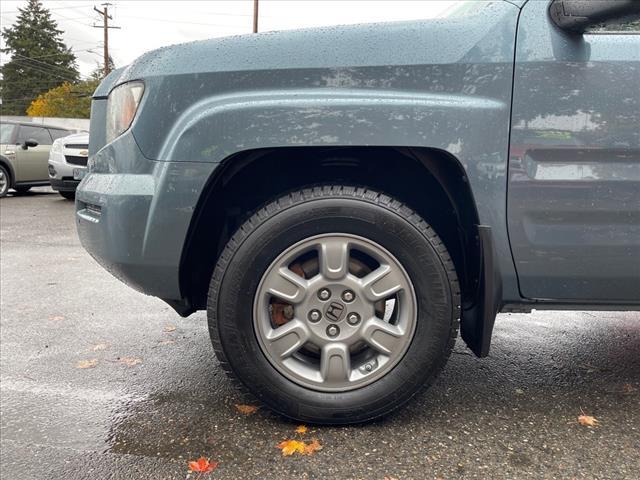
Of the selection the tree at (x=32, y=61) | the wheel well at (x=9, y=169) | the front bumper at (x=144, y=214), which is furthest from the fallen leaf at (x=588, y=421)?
the tree at (x=32, y=61)

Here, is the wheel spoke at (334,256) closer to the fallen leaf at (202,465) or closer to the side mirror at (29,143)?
the fallen leaf at (202,465)

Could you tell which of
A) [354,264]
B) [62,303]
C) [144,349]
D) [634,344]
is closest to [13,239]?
[62,303]

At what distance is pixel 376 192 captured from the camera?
6.60 feet

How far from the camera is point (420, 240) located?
196cm

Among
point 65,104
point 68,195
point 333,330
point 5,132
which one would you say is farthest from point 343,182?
point 65,104

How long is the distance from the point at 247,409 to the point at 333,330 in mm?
574

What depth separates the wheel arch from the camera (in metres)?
2.04

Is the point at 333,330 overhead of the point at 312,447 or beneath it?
overhead

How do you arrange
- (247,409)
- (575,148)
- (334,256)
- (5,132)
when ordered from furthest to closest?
(5,132) < (247,409) < (334,256) < (575,148)

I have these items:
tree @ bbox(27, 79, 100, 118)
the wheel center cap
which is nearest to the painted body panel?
the wheel center cap

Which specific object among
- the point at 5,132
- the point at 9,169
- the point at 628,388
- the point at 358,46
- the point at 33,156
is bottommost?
the point at 628,388

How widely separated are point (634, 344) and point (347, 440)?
83.8 inches

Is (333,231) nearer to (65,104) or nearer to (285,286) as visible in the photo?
(285,286)

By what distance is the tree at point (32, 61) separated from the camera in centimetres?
6534
